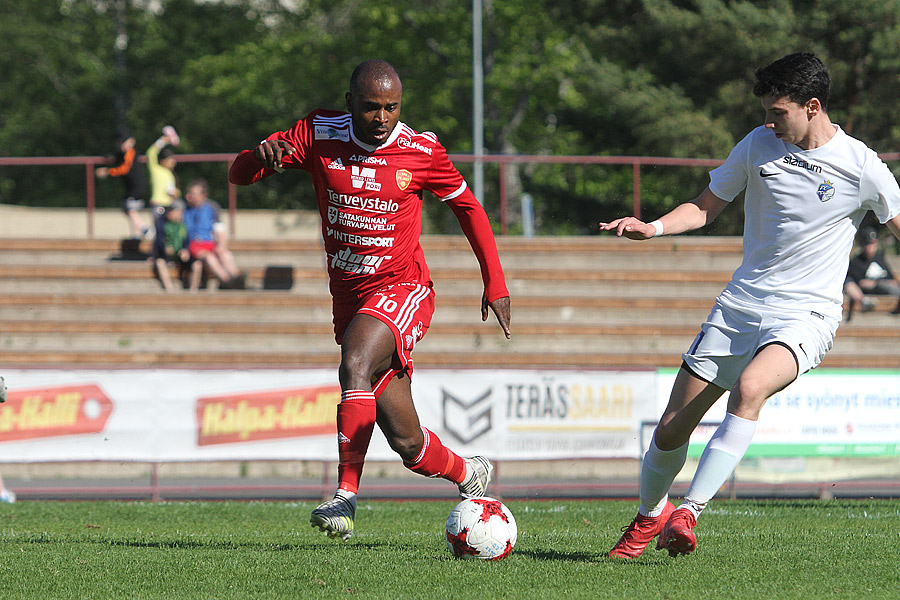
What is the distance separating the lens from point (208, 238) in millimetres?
16781

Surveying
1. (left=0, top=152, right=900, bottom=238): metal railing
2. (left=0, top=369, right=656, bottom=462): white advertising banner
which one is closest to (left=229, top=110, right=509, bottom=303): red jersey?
(left=0, top=369, right=656, bottom=462): white advertising banner

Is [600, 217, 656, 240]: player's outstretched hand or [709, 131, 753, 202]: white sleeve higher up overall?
[709, 131, 753, 202]: white sleeve

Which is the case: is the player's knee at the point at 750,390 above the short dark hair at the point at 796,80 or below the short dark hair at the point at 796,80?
below

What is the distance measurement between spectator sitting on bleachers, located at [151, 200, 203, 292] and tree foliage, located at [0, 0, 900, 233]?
10.1ft

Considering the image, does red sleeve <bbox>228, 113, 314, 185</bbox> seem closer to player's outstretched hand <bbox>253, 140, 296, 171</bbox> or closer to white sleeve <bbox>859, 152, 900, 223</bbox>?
player's outstretched hand <bbox>253, 140, 296, 171</bbox>

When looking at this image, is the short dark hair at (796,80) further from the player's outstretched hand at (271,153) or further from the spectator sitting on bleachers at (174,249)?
the spectator sitting on bleachers at (174,249)

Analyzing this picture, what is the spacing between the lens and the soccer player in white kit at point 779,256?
5156 mm

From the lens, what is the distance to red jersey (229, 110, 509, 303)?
5988 millimetres

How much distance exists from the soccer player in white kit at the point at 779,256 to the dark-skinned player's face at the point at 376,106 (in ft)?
4.31

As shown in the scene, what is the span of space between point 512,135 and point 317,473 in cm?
2749

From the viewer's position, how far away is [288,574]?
5.25 m

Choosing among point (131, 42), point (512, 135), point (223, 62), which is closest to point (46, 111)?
point (131, 42)

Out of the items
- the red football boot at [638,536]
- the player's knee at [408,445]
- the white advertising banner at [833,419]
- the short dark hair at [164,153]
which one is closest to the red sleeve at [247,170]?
the player's knee at [408,445]

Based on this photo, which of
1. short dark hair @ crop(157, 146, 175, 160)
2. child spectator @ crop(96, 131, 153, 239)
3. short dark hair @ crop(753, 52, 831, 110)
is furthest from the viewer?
child spectator @ crop(96, 131, 153, 239)
